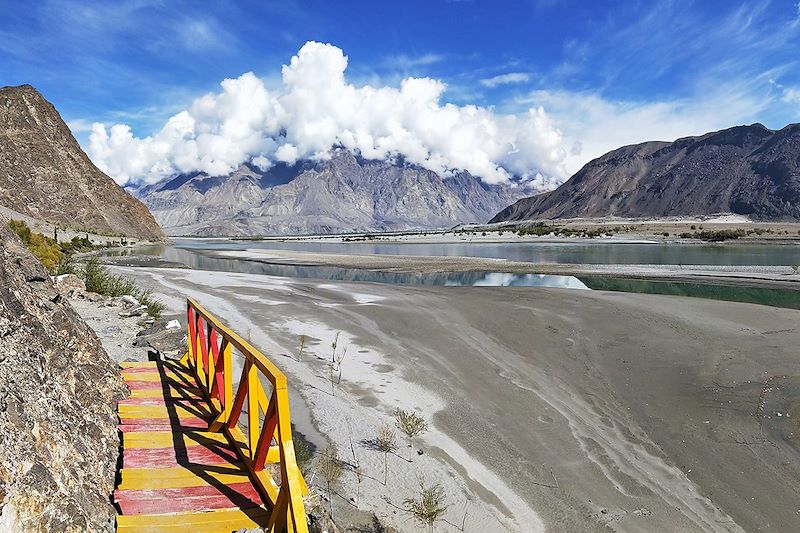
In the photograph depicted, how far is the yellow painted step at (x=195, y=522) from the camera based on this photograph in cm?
422

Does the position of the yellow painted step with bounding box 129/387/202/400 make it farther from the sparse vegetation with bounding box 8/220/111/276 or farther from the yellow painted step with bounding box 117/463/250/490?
the sparse vegetation with bounding box 8/220/111/276

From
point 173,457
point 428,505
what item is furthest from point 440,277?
point 173,457

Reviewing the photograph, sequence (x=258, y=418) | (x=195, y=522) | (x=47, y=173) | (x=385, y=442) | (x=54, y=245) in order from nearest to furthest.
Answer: (x=195, y=522) < (x=258, y=418) < (x=385, y=442) < (x=54, y=245) < (x=47, y=173)

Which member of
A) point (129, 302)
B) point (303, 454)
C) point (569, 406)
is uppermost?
point (129, 302)

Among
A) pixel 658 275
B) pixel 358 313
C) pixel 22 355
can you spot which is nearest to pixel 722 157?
pixel 658 275

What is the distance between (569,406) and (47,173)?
366ft

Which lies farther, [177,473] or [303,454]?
[303,454]

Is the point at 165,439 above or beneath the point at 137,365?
beneath

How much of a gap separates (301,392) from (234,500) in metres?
5.11

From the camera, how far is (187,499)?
472 cm

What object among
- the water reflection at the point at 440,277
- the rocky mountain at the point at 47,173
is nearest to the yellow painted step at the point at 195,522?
the water reflection at the point at 440,277

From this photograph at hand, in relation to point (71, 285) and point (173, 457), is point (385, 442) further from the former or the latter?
point (71, 285)

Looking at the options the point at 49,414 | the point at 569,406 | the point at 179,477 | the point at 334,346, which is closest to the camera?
the point at 49,414

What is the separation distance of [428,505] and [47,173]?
113m
